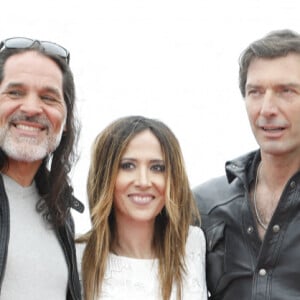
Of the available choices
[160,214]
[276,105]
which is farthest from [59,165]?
[276,105]

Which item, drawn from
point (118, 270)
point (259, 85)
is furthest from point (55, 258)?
point (259, 85)

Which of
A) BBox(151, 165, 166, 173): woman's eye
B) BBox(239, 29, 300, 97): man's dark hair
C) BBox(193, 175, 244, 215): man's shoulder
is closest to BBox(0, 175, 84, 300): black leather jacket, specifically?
BBox(151, 165, 166, 173): woman's eye

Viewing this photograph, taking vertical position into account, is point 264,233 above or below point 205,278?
above

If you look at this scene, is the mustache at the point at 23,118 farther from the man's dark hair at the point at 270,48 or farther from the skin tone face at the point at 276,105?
the man's dark hair at the point at 270,48

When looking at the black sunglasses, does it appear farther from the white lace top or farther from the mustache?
the white lace top

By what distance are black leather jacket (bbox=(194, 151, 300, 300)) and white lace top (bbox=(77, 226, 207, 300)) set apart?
0.40 ft

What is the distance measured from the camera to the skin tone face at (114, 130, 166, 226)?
15.6 ft

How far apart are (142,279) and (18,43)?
5.19ft

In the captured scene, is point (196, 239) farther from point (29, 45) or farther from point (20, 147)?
point (29, 45)

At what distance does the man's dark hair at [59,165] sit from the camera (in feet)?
14.4

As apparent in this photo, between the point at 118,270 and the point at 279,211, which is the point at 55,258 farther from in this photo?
the point at 279,211

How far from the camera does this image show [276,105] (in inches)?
183

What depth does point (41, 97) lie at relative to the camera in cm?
430

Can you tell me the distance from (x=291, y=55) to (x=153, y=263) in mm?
1551
